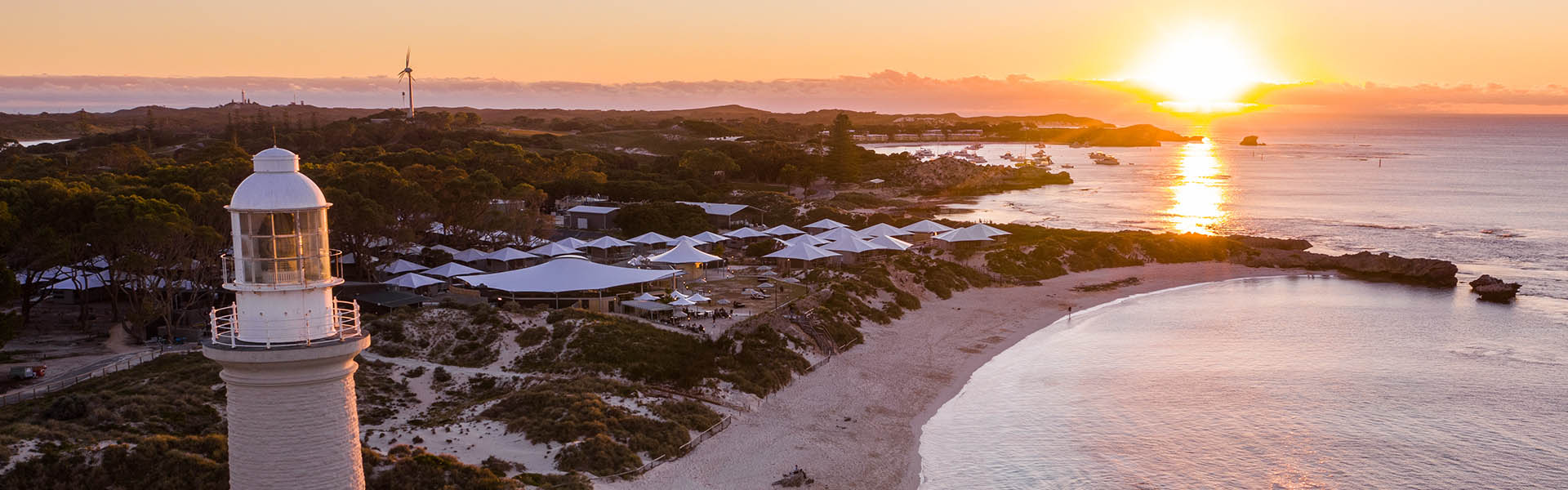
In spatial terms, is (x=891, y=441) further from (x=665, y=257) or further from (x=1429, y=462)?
(x=665, y=257)

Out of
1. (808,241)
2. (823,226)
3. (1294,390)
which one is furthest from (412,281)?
(1294,390)

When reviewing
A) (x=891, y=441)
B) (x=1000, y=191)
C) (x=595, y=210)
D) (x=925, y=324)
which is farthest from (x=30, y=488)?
(x=1000, y=191)

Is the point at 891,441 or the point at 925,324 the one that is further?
the point at 925,324

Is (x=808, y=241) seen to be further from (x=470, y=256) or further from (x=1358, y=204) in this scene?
(x=1358, y=204)

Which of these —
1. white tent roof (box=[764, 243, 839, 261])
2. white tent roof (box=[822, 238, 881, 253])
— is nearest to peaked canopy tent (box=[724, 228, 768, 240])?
white tent roof (box=[822, 238, 881, 253])

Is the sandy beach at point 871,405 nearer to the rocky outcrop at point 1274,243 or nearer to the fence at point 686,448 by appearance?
the fence at point 686,448

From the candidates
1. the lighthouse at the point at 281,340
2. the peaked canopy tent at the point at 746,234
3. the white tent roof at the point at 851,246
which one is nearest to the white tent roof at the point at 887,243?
the white tent roof at the point at 851,246
